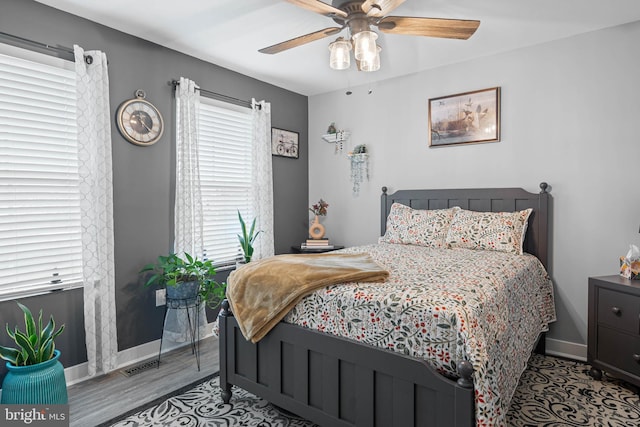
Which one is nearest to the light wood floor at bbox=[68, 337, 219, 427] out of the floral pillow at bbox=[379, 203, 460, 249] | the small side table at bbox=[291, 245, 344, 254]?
the small side table at bbox=[291, 245, 344, 254]

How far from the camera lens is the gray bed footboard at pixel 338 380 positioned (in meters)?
1.48

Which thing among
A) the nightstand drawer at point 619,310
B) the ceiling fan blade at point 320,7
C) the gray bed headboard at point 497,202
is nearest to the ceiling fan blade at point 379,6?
the ceiling fan blade at point 320,7

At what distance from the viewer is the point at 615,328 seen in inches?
95.8

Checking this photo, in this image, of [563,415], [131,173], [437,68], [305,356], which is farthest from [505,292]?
[131,173]

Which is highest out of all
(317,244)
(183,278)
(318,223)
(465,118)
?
(465,118)

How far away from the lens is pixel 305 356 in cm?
191

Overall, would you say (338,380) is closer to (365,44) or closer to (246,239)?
(365,44)

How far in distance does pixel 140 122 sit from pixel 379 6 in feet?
6.70

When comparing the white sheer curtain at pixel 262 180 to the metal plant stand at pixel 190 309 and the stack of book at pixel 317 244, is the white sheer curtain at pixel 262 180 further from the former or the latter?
the metal plant stand at pixel 190 309

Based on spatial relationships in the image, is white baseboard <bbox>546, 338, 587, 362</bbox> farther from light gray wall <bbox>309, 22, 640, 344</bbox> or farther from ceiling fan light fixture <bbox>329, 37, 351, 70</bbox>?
ceiling fan light fixture <bbox>329, 37, 351, 70</bbox>

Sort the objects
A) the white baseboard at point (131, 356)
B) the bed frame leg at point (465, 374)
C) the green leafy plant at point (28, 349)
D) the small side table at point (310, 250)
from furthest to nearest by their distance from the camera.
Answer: the small side table at point (310, 250) < the white baseboard at point (131, 356) < the green leafy plant at point (28, 349) < the bed frame leg at point (465, 374)

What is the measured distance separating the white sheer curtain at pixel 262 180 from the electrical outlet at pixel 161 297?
3.44 feet

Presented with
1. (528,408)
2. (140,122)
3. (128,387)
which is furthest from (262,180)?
(528,408)

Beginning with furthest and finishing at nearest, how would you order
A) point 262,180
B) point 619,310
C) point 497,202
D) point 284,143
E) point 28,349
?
point 284,143 < point 262,180 < point 497,202 < point 619,310 < point 28,349
